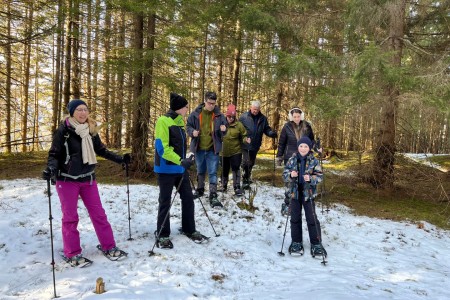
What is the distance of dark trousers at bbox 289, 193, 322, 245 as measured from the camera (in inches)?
226

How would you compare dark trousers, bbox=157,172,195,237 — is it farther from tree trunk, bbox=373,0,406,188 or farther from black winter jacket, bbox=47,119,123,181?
tree trunk, bbox=373,0,406,188

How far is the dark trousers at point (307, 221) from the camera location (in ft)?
18.9

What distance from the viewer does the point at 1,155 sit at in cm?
1551

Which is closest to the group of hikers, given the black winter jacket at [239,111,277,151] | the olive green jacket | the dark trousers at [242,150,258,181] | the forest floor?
the olive green jacket

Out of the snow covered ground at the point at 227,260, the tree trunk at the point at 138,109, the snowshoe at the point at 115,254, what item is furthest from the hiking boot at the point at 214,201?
the tree trunk at the point at 138,109

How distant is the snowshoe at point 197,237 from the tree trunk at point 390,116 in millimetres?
6766

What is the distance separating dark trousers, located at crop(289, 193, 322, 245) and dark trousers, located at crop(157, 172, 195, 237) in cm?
191

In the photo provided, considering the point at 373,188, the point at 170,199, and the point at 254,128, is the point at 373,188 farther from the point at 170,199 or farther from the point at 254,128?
the point at 170,199

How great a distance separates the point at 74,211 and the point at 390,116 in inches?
361

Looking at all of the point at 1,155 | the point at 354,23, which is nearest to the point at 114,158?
the point at 354,23

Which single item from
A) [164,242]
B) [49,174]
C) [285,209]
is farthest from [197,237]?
[285,209]

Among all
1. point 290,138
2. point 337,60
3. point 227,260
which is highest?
point 337,60

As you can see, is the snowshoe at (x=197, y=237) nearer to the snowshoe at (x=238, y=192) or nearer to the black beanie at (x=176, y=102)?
the black beanie at (x=176, y=102)

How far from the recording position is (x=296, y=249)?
573 centimetres
